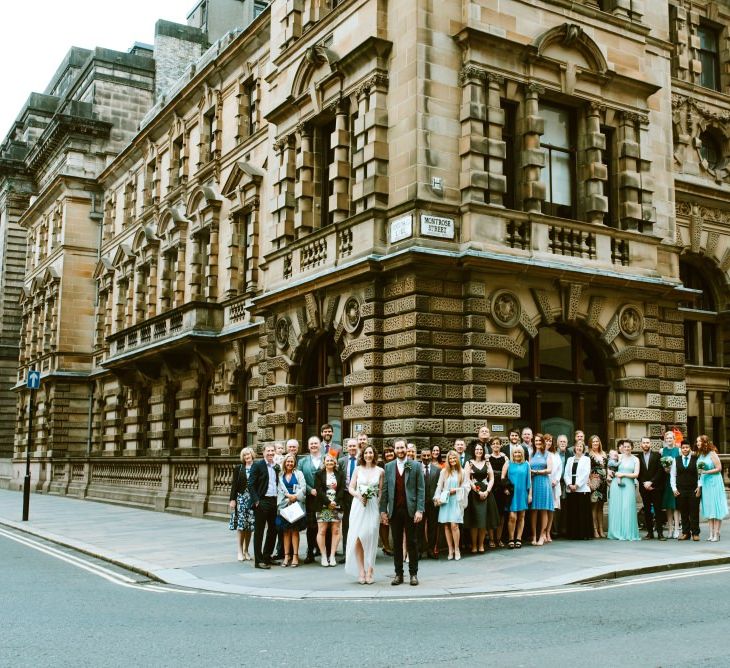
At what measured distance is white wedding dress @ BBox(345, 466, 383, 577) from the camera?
1234 centimetres

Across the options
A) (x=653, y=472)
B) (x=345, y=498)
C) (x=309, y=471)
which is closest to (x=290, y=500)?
(x=309, y=471)

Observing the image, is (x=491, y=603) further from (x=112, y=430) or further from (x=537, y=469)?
(x=112, y=430)

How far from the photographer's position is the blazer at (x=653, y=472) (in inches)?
671

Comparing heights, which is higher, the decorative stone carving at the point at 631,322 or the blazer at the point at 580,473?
the decorative stone carving at the point at 631,322

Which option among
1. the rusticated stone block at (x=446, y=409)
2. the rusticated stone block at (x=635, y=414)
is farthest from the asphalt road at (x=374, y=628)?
the rusticated stone block at (x=635, y=414)

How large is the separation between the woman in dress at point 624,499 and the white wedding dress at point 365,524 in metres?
6.53

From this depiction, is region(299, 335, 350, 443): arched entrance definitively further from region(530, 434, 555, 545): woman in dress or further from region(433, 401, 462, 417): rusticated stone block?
region(530, 434, 555, 545): woman in dress

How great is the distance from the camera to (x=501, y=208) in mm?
18359

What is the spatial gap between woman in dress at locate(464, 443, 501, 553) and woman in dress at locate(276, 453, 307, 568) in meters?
2.90

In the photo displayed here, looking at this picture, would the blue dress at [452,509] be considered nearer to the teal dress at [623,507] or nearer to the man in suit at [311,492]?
the man in suit at [311,492]

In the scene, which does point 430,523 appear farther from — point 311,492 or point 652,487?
point 652,487

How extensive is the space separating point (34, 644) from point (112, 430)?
3420cm

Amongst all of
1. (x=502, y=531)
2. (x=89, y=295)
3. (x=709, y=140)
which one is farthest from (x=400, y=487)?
(x=89, y=295)

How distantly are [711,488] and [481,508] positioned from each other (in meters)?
4.75
